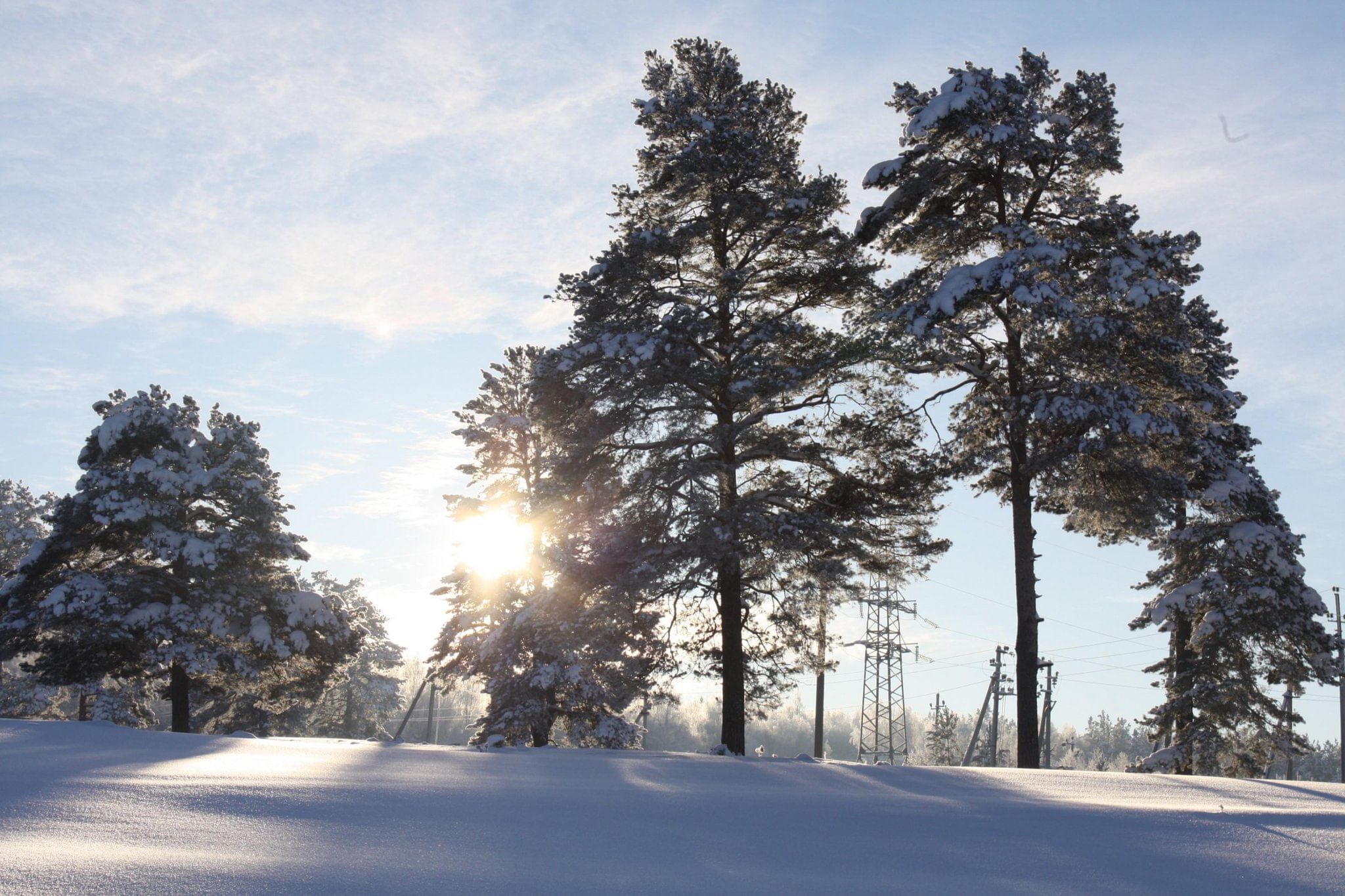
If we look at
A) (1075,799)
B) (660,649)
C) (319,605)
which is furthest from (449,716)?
(1075,799)

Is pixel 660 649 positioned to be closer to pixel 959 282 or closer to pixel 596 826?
pixel 959 282

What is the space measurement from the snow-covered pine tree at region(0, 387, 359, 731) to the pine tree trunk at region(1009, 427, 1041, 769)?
748 inches

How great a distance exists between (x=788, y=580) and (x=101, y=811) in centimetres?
1529

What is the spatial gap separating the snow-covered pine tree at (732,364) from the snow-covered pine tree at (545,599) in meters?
0.97

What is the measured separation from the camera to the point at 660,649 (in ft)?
67.2

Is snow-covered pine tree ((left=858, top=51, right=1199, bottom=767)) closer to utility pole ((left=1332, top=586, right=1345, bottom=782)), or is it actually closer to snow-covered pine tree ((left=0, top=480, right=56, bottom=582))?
utility pole ((left=1332, top=586, right=1345, bottom=782))

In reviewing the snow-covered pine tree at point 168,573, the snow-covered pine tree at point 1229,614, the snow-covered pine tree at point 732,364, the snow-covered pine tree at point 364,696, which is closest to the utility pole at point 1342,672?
the snow-covered pine tree at point 1229,614

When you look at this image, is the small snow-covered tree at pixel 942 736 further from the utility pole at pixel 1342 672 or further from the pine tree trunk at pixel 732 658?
the pine tree trunk at pixel 732 658

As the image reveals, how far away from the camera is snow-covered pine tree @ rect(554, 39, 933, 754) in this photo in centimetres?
1809

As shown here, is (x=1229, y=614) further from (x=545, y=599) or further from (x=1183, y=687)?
(x=545, y=599)

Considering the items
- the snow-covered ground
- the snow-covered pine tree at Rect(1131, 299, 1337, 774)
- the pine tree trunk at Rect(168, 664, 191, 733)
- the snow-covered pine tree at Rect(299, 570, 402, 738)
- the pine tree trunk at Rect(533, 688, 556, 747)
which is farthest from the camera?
the snow-covered pine tree at Rect(299, 570, 402, 738)

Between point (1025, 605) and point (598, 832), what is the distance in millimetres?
13754

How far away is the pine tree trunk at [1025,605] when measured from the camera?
17.8 m

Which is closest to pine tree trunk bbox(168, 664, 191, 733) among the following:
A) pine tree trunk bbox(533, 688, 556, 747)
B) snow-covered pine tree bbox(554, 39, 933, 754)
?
pine tree trunk bbox(533, 688, 556, 747)
